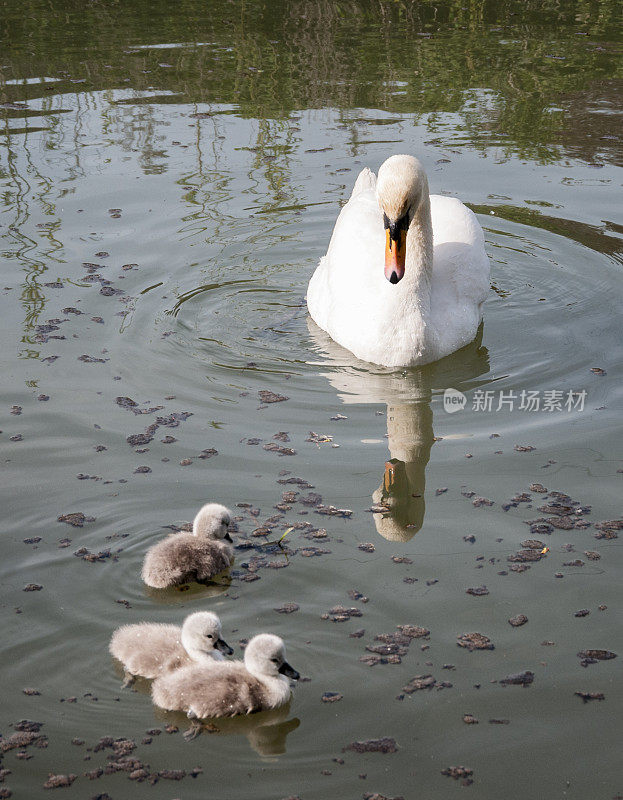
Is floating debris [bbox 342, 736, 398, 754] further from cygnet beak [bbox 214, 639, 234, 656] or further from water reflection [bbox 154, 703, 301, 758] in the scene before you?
cygnet beak [bbox 214, 639, 234, 656]

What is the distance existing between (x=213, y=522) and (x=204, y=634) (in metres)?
0.91

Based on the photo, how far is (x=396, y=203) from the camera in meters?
7.36

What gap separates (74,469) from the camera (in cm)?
635

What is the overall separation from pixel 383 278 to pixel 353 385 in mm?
949

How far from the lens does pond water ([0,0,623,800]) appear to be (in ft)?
14.3

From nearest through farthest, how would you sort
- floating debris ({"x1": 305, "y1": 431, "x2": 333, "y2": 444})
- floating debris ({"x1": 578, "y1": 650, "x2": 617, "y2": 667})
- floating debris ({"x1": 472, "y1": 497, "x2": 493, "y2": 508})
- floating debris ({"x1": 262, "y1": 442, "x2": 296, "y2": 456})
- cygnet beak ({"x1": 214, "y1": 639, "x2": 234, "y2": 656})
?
cygnet beak ({"x1": 214, "y1": 639, "x2": 234, "y2": 656}) → floating debris ({"x1": 578, "y1": 650, "x2": 617, "y2": 667}) → floating debris ({"x1": 472, "y1": 497, "x2": 493, "y2": 508}) → floating debris ({"x1": 262, "y1": 442, "x2": 296, "y2": 456}) → floating debris ({"x1": 305, "y1": 431, "x2": 333, "y2": 444})

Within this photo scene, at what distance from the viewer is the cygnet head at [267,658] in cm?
439

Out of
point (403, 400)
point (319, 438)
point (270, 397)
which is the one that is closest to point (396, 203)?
point (403, 400)

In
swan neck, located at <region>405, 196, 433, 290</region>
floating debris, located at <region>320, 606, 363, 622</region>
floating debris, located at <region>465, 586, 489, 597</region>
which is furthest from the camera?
swan neck, located at <region>405, 196, 433, 290</region>

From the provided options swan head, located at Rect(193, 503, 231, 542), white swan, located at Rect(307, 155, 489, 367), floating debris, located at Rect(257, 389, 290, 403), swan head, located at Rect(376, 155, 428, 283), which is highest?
swan head, located at Rect(376, 155, 428, 283)

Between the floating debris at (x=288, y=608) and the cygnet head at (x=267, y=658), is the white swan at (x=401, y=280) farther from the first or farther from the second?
the cygnet head at (x=267, y=658)

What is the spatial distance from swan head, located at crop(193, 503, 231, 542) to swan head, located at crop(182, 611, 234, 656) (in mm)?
796

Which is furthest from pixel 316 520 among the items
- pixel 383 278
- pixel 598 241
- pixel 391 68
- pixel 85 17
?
pixel 85 17

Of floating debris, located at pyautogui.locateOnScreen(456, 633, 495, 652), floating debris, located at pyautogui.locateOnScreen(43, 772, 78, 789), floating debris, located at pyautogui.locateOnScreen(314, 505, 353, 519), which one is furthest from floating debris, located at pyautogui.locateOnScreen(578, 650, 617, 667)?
floating debris, located at pyautogui.locateOnScreen(43, 772, 78, 789)
